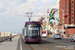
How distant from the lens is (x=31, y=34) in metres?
23.4

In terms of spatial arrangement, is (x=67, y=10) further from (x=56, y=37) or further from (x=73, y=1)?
(x=56, y=37)

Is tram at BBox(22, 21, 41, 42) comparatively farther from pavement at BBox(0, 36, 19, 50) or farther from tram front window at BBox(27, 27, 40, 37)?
pavement at BBox(0, 36, 19, 50)

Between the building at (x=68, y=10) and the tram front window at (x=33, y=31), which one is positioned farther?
the building at (x=68, y=10)

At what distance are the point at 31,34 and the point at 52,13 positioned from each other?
1879cm

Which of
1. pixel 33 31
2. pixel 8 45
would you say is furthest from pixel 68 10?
pixel 8 45

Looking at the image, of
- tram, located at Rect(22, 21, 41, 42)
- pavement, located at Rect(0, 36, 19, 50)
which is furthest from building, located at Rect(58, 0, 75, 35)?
tram, located at Rect(22, 21, 41, 42)

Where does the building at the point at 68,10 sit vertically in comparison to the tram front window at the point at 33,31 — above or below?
above

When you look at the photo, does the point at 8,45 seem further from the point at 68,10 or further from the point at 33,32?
the point at 68,10

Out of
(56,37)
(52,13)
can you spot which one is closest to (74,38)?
(52,13)

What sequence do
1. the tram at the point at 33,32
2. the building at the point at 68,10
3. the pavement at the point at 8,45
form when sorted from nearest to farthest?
the pavement at the point at 8,45 → the tram at the point at 33,32 → the building at the point at 68,10

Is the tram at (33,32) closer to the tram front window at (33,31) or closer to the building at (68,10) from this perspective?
the tram front window at (33,31)

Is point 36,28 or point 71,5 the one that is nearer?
point 36,28

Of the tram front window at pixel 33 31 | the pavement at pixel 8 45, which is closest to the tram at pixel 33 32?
the tram front window at pixel 33 31

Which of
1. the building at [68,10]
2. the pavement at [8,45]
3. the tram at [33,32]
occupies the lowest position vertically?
the pavement at [8,45]
